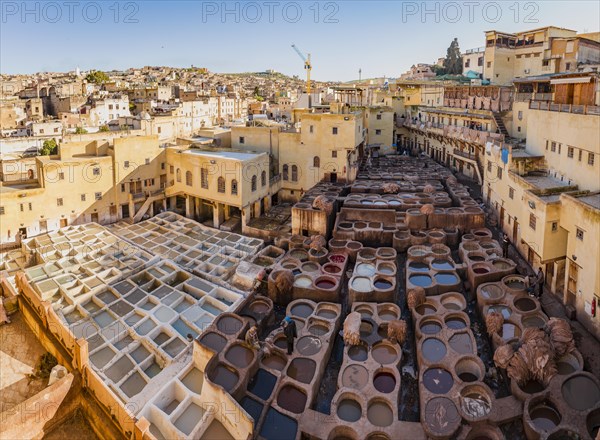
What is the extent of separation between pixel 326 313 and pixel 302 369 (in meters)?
4.09

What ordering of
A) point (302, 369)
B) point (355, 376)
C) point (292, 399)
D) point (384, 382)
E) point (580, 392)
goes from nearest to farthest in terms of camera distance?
point (580, 392)
point (292, 399)
point (384, 382)
point (355, 376)
point (302, 369)

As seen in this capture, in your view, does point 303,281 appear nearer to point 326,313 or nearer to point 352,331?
point 326,313

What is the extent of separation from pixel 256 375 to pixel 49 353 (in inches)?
458

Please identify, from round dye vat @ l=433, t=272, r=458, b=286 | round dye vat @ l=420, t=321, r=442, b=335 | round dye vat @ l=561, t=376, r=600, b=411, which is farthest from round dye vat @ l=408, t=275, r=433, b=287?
round dye vat @ l=561, t=376, r=600, b=411

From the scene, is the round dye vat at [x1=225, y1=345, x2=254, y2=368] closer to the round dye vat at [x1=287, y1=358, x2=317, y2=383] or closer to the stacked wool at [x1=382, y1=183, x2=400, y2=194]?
the round dye vat at [x1=287, y1=358, x2=317, y2=383]

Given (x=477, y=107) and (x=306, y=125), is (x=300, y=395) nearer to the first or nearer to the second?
(x=306, y=125)

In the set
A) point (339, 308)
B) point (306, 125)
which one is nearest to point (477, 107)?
point (306, 125)

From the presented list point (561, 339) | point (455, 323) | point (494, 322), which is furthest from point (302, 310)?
point (561, 339)

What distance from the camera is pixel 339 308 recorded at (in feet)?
68.4

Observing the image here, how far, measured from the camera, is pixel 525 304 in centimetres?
1984

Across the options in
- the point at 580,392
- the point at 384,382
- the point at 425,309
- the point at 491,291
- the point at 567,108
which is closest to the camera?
the point at 580,392

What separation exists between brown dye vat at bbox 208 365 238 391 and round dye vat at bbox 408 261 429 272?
35.6 feet

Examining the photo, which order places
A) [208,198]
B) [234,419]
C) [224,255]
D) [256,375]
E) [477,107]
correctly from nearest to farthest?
1. [234,419]
2. [256,375]
3. [224,255]
4. [208,198]
5. [477,107]

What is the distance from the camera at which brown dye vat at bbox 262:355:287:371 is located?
1781cm
